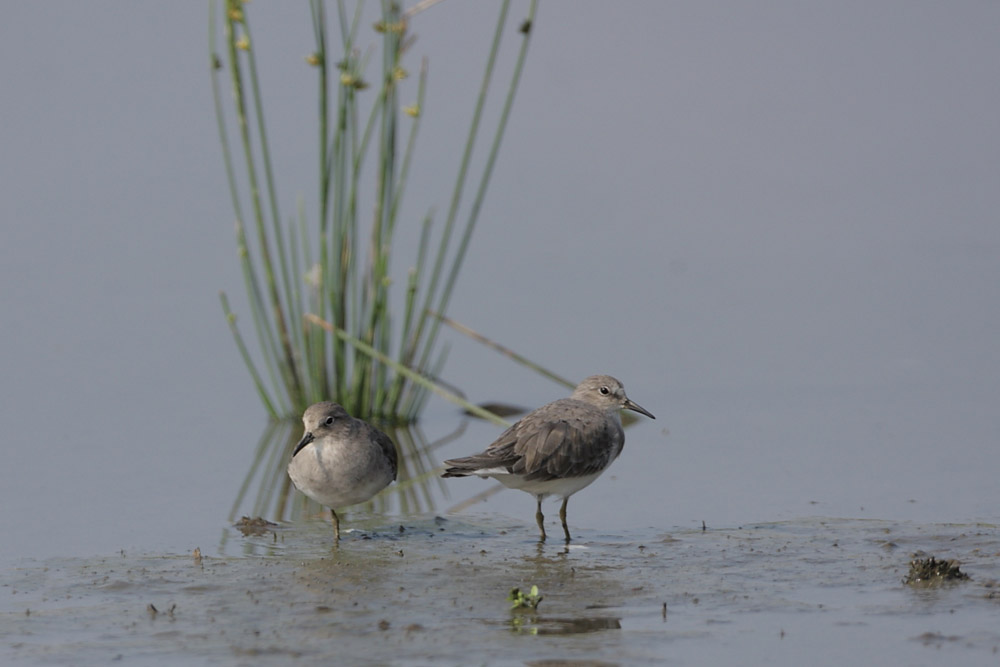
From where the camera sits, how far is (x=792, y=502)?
9.28 metres

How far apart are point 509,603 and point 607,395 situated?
2.78 metres

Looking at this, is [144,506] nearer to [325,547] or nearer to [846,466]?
[325,547]

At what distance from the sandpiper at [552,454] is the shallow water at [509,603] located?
0.37 m

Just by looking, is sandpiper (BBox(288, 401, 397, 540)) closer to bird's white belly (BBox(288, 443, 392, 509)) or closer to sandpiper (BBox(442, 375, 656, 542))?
bird's white belly (BBox(288, 443, 392, 509))

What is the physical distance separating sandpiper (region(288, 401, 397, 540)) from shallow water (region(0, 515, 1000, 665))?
0.29 metres

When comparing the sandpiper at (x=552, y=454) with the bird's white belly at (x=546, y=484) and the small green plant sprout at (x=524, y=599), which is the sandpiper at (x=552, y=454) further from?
the small green plant sprout at (x=524, y=599)

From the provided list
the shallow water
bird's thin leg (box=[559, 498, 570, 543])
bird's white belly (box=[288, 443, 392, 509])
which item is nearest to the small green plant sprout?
the shallow water

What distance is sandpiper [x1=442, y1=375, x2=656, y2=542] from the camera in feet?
28.4

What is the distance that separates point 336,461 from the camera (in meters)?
8.53

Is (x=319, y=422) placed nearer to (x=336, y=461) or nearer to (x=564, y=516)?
(x=336, y=461)

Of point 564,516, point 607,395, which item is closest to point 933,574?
point 564,516

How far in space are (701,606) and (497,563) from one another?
1426 millimetres

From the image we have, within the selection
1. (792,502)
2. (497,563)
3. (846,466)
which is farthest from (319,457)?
(846,466)

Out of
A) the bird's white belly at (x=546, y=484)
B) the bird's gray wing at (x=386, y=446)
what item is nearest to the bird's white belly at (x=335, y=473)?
the bird's gray wing at (x=386, y=446)
